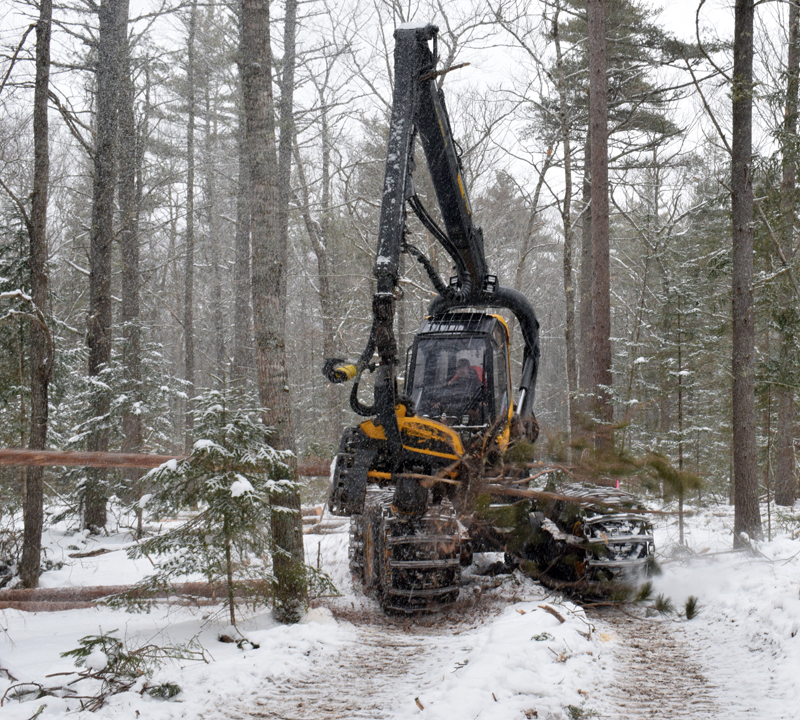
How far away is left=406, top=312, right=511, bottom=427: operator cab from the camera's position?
6957 millimetres

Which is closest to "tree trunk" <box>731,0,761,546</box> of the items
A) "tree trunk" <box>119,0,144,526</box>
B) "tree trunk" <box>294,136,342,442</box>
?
"tree trunk" <box>119,0,144,526</box>

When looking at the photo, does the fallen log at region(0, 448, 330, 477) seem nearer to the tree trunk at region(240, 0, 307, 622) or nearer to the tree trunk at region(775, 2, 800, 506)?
the tree trunk at region(240, 0, 307, 622)

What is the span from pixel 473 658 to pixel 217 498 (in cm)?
222

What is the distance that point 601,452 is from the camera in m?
5.72

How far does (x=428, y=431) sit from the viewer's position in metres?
5.82

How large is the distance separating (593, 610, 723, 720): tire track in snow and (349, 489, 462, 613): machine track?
1.41 metres

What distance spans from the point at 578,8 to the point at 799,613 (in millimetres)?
15520

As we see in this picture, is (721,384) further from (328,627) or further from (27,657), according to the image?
(27,657)

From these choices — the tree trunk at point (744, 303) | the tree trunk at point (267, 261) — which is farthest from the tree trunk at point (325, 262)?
the tree trunk at point (744, 303)

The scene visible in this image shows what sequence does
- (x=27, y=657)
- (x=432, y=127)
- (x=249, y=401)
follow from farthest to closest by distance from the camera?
(x=432, y=127) < (x=249, y=401) < (x=27, y=657)

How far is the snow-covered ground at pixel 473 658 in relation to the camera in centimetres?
388

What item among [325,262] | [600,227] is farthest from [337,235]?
[600,227]

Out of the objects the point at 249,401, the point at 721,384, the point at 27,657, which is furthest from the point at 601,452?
the point at 721,384

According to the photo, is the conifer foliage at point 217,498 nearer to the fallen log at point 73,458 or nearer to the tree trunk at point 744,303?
the fallen log at point 73,458
